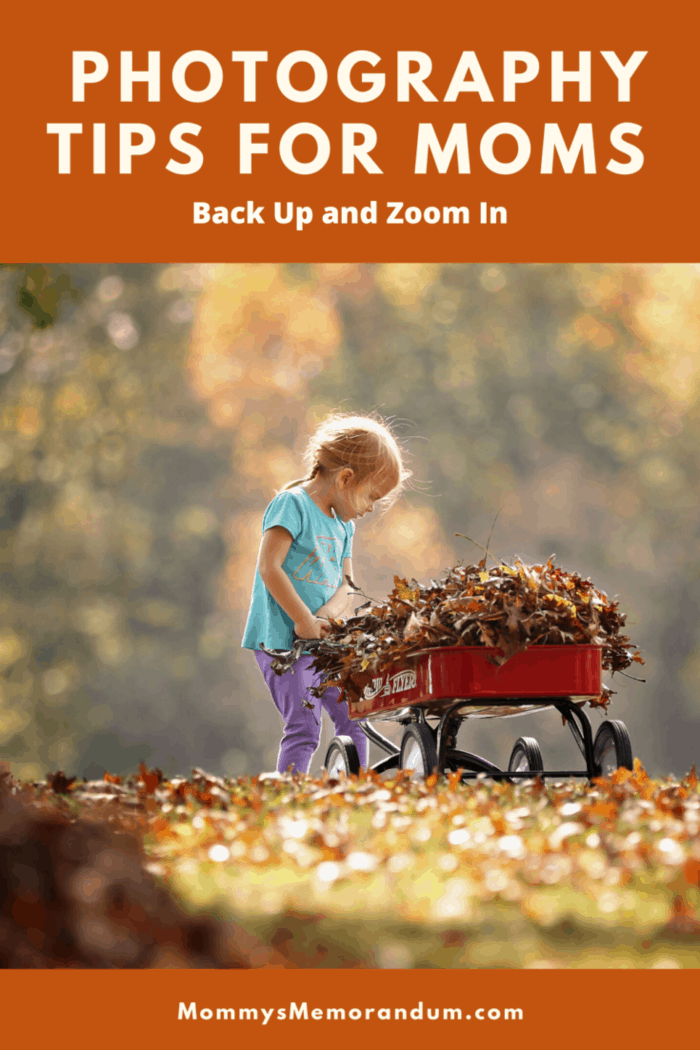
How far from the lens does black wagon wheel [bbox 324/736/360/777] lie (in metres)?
4.81

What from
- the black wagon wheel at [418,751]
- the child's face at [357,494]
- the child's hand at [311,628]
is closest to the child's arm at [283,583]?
the child's hand at [311,628]

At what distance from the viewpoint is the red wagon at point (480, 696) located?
4172mm

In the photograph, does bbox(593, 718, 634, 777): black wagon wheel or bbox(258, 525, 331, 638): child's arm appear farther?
bbox(258, 525, 331, 638): child's arm

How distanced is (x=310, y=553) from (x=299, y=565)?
0.08 meters

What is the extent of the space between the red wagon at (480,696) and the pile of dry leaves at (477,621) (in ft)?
0.22

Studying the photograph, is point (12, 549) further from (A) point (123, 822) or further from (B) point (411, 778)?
(A) point (123, 822)

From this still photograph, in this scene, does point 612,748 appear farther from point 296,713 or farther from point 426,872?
point 426,872

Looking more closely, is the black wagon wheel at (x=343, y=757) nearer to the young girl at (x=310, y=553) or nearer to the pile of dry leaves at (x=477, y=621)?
the young girl at (x=310, y=553)

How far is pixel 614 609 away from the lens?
15.1ft

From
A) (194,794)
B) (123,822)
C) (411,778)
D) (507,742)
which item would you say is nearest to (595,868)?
(123,822)

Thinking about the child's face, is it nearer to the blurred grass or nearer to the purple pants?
the purple pants

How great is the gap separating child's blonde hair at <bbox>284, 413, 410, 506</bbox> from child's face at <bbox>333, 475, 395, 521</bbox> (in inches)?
0.8

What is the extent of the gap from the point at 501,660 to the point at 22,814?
215 cm

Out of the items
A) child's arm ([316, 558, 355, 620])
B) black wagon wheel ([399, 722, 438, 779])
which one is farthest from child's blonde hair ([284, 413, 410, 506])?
black wagon wheel ([399, 722, 438, 779])
